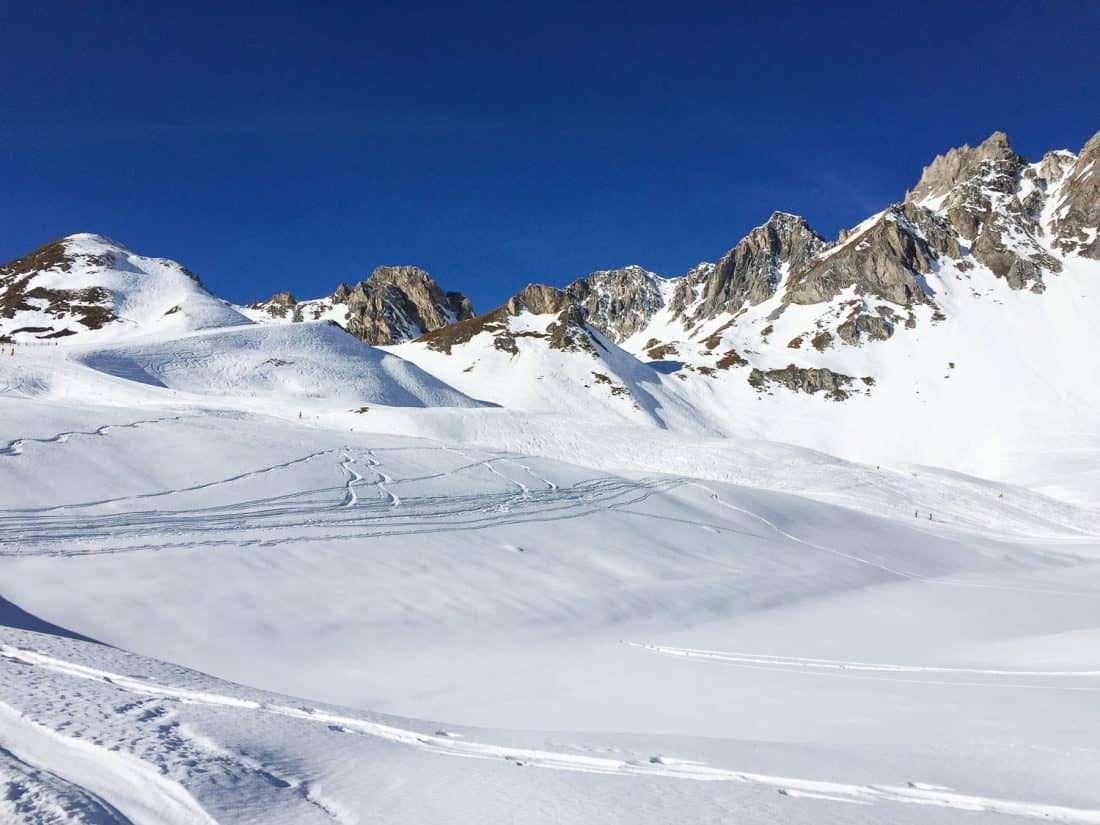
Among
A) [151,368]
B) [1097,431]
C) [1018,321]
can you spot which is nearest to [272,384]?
[151,368]

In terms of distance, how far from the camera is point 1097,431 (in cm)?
7206

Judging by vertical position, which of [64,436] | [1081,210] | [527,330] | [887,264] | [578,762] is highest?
[1081,210]

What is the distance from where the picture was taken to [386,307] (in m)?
151

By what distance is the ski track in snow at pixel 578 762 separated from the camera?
4.33 metres

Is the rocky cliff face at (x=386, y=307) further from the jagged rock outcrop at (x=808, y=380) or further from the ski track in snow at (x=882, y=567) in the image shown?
the ski track in snow at (x=882, y=567)

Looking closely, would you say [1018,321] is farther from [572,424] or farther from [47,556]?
A: [47,556]

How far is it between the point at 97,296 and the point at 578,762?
281 feet

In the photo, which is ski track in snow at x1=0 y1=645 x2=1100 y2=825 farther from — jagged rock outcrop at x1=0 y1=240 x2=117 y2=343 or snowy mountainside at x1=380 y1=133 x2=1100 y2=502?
jagged rock outcrop at x1=0 y1=240 x2=117 y2=343

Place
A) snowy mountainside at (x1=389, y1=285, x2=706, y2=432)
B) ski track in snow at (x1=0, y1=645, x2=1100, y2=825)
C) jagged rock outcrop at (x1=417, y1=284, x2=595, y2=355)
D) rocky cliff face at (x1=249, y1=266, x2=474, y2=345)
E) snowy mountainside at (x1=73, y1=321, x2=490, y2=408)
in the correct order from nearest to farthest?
ski track in snow at (x1=0, y1=645, x2=1100, y2=825) < snowy mountainside at (x1=73, y1=321, x2=490, y2=408) < snowy mountainside at (x1=389, y1=285, x2=706, y2=432) < jagged rock outcrop at (x1=417, y1=284, x2=595, y2=355) < rocky cliff face at (x1=249, y1=266, x2=474, y2=345)

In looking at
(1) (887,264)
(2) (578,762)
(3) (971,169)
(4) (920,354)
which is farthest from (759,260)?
(2) (578,762)

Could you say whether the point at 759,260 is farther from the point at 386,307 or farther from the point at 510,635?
the point at 510,635

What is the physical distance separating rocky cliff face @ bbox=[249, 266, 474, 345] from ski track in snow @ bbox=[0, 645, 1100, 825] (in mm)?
143565

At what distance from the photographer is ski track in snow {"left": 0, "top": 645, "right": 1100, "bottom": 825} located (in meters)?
4.33

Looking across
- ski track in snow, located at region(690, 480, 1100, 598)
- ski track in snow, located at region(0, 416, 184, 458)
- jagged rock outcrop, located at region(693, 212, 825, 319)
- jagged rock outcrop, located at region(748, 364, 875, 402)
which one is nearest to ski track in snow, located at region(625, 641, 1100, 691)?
ski track in snow, located at region(690, 480, 1100, 598)
